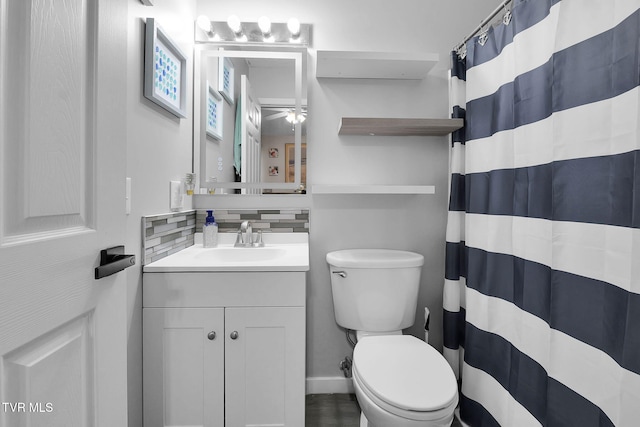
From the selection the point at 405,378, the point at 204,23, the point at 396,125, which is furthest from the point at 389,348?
the point at 204,23

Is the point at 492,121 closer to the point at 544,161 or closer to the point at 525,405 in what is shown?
the point at 544,161

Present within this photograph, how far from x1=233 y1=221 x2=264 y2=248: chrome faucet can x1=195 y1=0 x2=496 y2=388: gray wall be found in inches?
5.8

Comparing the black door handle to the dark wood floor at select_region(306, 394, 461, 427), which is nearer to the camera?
the black door handle

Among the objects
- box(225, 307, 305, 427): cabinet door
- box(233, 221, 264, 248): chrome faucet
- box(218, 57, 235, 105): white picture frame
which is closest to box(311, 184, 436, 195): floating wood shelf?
box(233, 221, 264, 248): chrome faucet

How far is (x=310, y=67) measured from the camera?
6.18ft

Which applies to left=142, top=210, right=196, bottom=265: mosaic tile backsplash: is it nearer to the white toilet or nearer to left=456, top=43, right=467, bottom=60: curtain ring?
the white toilet

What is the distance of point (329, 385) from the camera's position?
189 cm

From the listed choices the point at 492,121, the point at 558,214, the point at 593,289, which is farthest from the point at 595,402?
the point at 492,121

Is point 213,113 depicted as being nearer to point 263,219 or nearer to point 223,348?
point 263,219

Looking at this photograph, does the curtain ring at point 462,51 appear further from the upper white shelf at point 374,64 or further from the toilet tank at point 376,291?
the toilet tank at point 376,291

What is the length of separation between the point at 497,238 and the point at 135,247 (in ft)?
4.64

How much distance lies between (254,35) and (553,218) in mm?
1682

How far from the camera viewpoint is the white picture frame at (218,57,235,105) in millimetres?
1856

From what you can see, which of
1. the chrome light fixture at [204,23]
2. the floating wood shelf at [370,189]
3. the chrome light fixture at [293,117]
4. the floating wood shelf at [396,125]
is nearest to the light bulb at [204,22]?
the chrome light fixture at [204,23]
